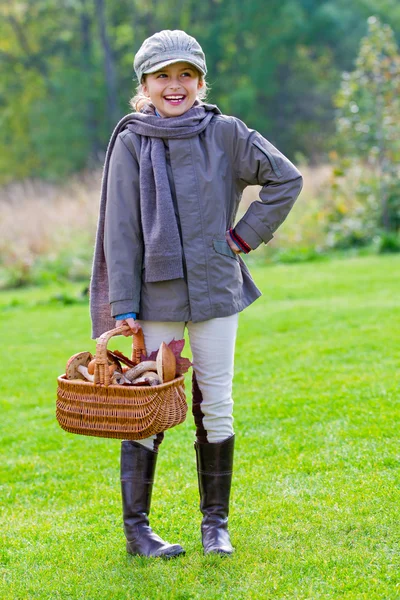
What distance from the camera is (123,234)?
291cm

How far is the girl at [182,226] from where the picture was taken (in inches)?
114

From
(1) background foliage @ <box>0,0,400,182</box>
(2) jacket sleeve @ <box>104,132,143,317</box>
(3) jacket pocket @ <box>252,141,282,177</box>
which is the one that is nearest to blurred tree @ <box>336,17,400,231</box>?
(3) jacket pocket @ <box>252,141,282,177</box>

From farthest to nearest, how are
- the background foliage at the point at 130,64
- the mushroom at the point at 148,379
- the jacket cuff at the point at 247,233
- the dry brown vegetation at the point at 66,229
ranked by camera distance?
the background foliage at the point at 130,64 < the dry brown vegetation at the point at 66,229 < the jacket cuff at the point at 247,233 < the mushroom at the point at 148,379

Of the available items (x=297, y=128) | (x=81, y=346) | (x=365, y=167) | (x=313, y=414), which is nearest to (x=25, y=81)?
(x=297, y=128)

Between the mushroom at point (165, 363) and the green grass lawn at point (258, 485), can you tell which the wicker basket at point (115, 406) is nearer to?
the mushroom at point (165, 363)

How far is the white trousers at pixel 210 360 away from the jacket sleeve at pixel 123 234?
0.15 m

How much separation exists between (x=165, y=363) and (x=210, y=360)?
224 mm

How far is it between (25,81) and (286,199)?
34.7 metres

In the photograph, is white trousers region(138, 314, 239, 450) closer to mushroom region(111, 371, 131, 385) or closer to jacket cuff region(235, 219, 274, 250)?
mushroom region(111, 371, 131, 385)

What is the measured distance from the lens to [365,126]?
11.5 meters

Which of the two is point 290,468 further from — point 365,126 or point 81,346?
point 365,126

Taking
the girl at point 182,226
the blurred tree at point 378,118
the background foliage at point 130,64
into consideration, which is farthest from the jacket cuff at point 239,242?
the background foliage at point 130,64

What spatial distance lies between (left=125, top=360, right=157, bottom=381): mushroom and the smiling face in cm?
86

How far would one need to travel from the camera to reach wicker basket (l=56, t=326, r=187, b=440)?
9.00 ft
